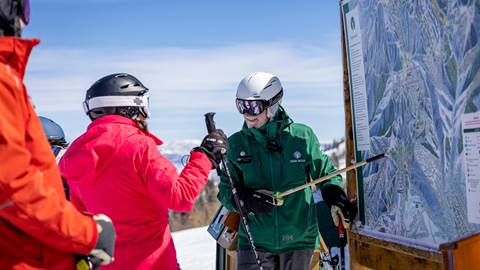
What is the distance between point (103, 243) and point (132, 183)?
1111 millimetres

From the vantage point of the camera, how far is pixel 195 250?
10.4 m

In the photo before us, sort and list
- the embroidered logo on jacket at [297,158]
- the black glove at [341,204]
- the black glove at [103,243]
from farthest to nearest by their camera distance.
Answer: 1. the embroidered logo on jacket at [297,158]
2. the black glove at [341,204]
3. the black glove at [103,243]

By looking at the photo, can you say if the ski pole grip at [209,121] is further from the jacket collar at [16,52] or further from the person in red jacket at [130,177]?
the jacket collar at [16,52]

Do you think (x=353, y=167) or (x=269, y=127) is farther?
(x=269, y=127)

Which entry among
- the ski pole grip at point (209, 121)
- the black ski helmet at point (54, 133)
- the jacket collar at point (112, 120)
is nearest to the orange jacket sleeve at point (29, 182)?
the jacket collar at point (112, 120)

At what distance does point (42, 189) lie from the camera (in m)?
2.10

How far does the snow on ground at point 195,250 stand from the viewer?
9177 mm

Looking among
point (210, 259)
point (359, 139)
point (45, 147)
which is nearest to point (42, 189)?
point (45, 147)

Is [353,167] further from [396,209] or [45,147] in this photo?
[45,147]

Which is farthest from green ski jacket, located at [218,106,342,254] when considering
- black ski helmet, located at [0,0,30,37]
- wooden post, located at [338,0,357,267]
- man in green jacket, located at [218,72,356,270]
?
black ski helmet, located at [0,0,30,37]

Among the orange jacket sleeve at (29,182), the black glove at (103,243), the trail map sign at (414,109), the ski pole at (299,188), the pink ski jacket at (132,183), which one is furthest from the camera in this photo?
the ski pole at (299,188)

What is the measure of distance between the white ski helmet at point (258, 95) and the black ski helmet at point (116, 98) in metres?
1.25

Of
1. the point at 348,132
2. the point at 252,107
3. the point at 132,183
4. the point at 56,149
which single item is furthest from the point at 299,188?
the point at 56,149

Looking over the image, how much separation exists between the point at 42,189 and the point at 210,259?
24.9ft
